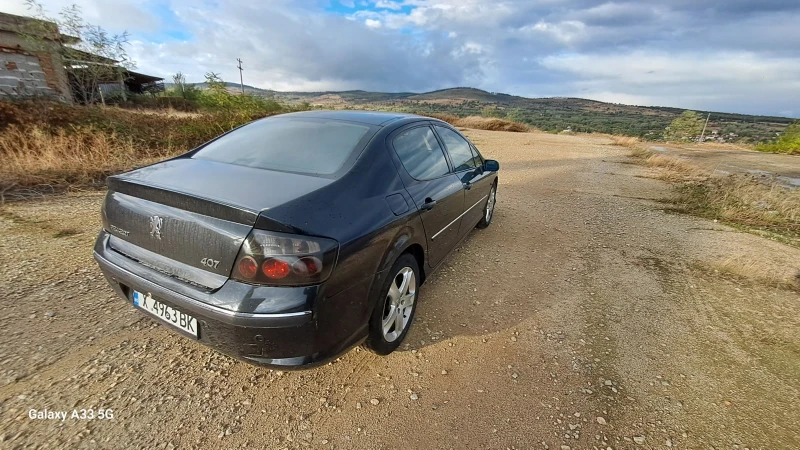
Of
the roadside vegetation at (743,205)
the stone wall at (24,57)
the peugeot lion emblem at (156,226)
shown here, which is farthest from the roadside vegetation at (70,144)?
the stone wall at (24,57)

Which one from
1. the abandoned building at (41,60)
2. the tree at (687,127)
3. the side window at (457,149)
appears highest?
the abandoned building at (41,60)

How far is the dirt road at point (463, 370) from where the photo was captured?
174 centimetres

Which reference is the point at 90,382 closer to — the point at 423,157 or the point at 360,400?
the point at 360,400

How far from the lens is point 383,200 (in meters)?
2.01

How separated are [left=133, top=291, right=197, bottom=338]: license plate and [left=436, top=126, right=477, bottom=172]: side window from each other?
2.46 m

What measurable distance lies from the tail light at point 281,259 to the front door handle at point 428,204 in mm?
1005

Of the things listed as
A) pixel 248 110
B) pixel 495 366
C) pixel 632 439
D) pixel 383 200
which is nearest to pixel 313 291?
pixel 383 200

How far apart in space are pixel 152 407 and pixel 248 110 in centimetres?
1149

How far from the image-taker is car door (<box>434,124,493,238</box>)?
3.32 meters

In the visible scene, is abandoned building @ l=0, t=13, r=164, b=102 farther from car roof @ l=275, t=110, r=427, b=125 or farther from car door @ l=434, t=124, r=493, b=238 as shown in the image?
car door @ l=434, t=124, r=493, b=238

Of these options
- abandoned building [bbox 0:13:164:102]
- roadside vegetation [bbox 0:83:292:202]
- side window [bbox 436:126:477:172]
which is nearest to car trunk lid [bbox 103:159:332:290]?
side window [bbox 436:126:477:172]

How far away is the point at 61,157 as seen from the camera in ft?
18.6

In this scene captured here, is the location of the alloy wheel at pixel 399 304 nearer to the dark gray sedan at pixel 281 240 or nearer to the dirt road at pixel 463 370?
the dark gray sedan at pixel 281 240

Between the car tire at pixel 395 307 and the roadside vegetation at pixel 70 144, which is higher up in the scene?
the roadside vegetation at pixel 70 144
